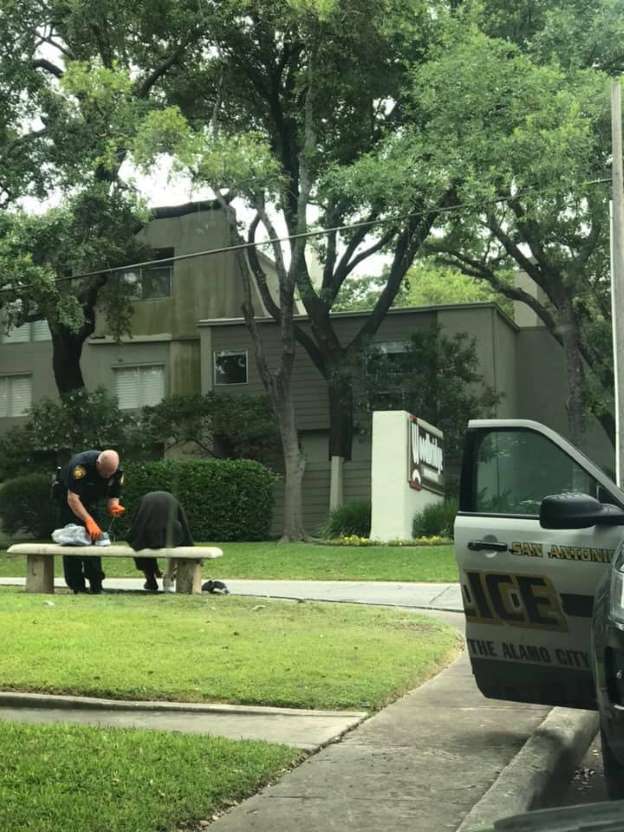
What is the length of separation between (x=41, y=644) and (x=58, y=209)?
49.4 feet

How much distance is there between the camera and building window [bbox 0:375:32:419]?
34125mm

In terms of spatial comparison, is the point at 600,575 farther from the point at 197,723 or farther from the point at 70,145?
the point at 70,145

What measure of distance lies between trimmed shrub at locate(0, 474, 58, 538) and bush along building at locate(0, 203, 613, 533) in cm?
500

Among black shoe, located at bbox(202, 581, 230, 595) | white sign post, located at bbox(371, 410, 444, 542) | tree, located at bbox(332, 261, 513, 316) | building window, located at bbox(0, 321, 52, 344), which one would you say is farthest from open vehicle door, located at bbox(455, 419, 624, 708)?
tree, located at bbox(332, 261, 513, 316)

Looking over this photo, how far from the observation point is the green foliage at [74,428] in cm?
2623

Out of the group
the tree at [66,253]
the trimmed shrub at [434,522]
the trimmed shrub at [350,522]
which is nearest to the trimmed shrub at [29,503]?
the tree at [66,253]

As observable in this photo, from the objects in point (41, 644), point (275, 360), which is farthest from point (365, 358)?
point (41, 644)

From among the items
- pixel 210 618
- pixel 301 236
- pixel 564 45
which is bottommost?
pixel 210 618

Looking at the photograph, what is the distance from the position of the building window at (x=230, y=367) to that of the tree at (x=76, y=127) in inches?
285

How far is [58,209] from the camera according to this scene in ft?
69.6

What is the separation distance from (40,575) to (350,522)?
466 inches

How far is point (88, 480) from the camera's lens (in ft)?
39.4

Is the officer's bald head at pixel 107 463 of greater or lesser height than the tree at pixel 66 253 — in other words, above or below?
below

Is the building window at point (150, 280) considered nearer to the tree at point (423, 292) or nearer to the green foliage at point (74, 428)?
the green foliage at point (74, 428)
